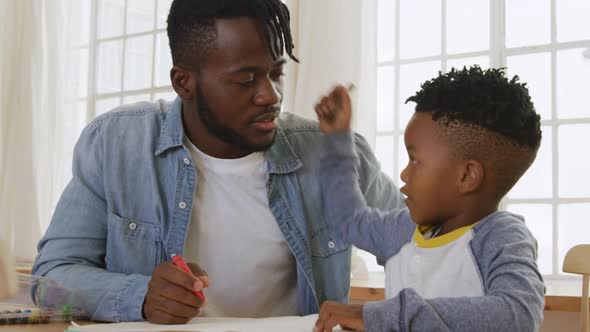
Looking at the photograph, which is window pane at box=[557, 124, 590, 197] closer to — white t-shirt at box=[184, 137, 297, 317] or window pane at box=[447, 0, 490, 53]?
window pane at box=[447, 0, 490, 53]

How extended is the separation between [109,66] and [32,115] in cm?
54

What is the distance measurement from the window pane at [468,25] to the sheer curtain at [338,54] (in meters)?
0.36

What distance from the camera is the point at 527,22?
3.20m

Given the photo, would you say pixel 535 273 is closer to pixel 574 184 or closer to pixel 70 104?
pixel 574 184

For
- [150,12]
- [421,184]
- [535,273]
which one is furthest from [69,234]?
[150,12]

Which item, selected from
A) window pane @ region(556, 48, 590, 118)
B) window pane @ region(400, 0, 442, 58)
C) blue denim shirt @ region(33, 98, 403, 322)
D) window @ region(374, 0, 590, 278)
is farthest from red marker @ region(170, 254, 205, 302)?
window pane @ region(400, 0, 442, 58)

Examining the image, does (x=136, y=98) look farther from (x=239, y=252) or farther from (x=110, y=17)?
(x=239, y=252)

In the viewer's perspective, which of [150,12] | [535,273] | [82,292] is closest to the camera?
[535,273]

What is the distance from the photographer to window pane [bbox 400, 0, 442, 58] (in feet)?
11.2

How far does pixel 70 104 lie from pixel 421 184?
12.3 ft

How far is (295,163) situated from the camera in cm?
150

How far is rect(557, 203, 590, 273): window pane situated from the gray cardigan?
6.39 feet

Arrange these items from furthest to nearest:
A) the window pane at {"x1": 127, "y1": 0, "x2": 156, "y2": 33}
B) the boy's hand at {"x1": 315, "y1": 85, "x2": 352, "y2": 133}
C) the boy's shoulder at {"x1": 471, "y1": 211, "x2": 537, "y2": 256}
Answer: the window pane at {"x1": 127, "y1": 0, "x2": 156, "y2": 33} → the boy's hand at {"x1": 315, "y1": 85, "x2": 352, "y2": 133} → the boy's shoulder at {"x1": 471, "y1": 211, "x2": 537, "y2": 256}

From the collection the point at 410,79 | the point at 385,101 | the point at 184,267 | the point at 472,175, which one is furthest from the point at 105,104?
the point at 472,175
